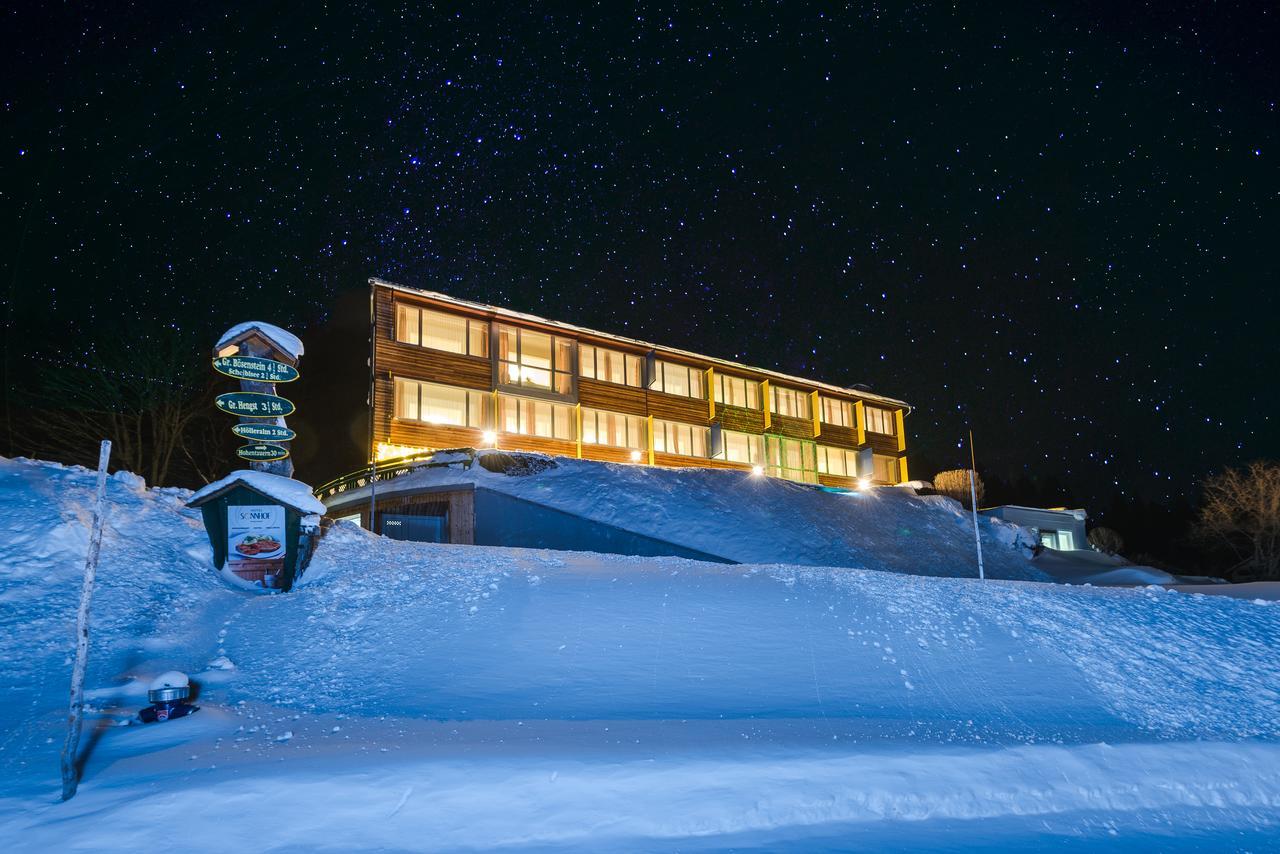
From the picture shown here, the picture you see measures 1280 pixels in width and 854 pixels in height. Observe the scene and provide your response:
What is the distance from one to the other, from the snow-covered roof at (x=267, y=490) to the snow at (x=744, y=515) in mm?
7524

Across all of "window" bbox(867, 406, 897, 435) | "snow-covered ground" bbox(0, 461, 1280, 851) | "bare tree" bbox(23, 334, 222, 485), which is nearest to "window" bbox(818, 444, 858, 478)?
"window" bbox(867, 406, 897, 435)

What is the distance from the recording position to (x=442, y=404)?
27.2 meters

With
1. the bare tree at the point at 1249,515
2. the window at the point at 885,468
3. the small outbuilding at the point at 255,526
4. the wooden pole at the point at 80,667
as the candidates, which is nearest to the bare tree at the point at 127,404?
the small outbuilding at the point at 255,526

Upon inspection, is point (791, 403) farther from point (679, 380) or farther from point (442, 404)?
point (442, 404)

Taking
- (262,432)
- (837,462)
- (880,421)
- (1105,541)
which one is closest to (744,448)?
(837,462)

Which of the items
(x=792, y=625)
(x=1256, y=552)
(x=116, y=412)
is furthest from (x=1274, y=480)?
(x=116, y=412)

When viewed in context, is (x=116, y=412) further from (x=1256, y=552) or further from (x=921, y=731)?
(x=1256, y=552)

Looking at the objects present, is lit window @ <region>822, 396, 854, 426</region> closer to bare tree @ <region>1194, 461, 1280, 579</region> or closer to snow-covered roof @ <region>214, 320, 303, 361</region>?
bare tree @ <region>1194, 461, 1280, 579</region>

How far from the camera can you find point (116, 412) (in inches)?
1127

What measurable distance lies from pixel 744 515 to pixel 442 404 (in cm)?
1176

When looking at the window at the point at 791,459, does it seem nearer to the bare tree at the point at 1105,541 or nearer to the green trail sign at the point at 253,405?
the bare tree at the point at 1105,541

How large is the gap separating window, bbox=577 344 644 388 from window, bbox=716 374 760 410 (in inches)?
192

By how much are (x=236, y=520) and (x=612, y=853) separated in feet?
30.4

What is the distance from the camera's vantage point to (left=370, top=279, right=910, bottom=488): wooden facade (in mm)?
26188
